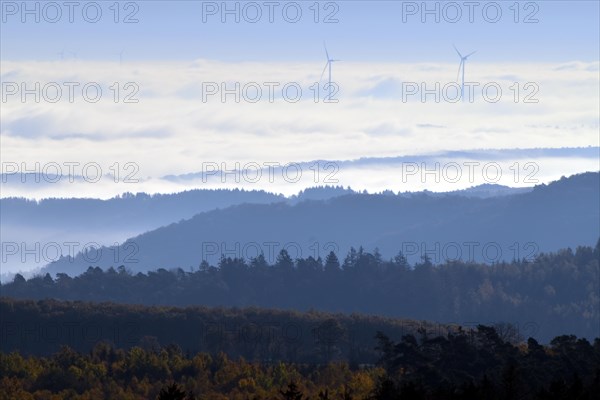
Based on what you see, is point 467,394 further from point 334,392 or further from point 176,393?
point 334,392

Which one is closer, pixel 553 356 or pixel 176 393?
pixel 176 393

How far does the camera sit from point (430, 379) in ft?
478

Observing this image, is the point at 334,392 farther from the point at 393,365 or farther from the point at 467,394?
the point at 467,394

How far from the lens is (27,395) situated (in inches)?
7766

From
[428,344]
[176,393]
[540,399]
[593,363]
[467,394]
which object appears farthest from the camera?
[428,344]

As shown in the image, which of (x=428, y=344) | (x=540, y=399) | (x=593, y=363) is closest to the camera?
(x=540, y=399)

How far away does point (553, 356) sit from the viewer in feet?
488

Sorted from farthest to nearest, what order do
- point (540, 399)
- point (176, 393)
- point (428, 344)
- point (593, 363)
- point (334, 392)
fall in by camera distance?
1. point (334, 392)
2. point (428, 344)
3. point (593, 363)
4. point (540, 399)
5. point (176, 393)

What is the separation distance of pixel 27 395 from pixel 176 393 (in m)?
122

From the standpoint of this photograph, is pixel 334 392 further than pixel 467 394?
Yes

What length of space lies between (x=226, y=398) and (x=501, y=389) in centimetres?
7460

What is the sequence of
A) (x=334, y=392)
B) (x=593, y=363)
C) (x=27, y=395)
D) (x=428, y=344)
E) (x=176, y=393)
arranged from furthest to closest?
(x=27, y=395)
(x=334, y=392)
(x=428, y=344)
(x=593, y=363)
(x=176, y=393)

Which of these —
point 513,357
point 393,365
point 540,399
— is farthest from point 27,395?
point 540,399

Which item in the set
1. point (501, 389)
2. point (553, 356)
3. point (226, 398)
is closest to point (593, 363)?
point (553, 356)
